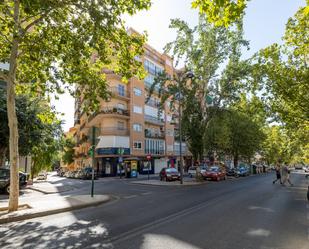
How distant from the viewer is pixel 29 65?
39.5 ft

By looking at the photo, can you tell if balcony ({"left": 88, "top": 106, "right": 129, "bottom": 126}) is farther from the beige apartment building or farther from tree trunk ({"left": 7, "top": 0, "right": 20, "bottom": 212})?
tree trunk ({"left": 7, "top": 0, "right": 20, "bottom": 212})

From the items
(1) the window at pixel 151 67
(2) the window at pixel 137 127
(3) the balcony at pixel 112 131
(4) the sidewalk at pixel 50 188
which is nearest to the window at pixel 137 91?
(1) the window at pixel 151 67

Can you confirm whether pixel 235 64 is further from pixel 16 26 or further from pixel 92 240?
pixel 92 240

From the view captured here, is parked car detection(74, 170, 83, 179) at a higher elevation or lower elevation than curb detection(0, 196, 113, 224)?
lower

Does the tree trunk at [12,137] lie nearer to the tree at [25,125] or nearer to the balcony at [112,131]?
the tree at [25,125]

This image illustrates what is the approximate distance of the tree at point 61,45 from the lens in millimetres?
9516

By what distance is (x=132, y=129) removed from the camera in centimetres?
4631

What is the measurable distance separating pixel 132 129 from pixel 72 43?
35583mm

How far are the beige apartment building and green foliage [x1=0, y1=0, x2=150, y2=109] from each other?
85.6ft

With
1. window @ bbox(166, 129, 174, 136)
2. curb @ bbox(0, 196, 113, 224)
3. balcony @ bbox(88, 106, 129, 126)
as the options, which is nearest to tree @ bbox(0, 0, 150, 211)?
curb @ bbox(0, 196, 113, 224)

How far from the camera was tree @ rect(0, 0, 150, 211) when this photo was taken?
375 inches

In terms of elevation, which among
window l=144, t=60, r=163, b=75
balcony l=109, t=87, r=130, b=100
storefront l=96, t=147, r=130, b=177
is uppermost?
window l=144, t=60, r=163, b=75

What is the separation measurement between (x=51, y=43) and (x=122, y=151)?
32.5 metres

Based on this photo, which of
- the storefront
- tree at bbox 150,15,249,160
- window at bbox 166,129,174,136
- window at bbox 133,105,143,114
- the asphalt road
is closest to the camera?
the asphalt road
